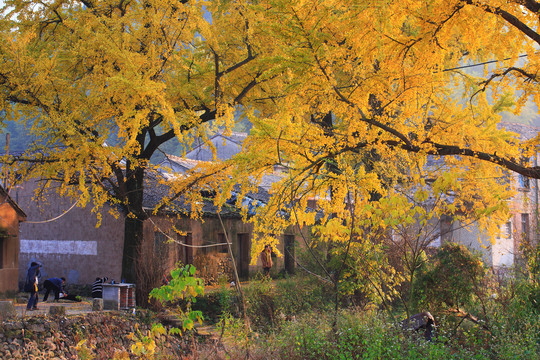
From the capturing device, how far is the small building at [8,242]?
15.9m

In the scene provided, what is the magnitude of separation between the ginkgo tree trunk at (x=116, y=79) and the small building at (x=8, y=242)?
2471 mm

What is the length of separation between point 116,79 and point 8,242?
25.7ft

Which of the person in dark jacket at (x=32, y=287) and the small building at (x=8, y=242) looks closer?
the person in dark jacket at (x=32, y=287)

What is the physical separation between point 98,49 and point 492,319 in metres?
10.1

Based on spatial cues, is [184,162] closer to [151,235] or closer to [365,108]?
[151,235]

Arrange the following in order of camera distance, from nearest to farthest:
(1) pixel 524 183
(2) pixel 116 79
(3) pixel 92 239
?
(2) pixel 116 79, (3) pixel 92 239, (1) pixel 524 183

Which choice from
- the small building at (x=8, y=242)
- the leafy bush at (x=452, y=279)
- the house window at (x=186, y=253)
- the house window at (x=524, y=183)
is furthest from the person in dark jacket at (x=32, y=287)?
the house window at (x=524, y=183)

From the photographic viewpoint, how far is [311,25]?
7707 millimetres

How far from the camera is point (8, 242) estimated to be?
645 inches

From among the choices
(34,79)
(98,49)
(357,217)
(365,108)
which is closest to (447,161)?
(357,217)

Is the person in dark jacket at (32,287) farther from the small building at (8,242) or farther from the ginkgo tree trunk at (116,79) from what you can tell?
the ginkgo tree trunk at (116,79)

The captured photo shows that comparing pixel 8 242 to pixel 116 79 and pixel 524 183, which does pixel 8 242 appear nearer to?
pixel 116 79

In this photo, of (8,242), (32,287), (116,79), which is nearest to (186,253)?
(8,242)

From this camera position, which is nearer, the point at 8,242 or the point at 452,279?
the point at 452,279
